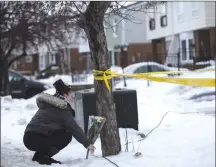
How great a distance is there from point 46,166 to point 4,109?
8733 mm

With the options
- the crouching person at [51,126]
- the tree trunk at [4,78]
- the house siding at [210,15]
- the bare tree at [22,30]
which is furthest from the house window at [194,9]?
the crouching person at [51,126]

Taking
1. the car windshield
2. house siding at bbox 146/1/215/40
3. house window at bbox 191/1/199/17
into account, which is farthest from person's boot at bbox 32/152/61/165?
house window at bbox 191/1/199/17

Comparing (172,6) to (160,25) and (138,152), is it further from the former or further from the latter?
(138,152)

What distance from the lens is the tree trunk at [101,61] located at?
614 centimetres

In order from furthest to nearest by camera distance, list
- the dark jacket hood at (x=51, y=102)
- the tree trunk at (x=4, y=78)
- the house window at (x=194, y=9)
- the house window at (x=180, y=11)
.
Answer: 1. the house window at (x=180, y=11)
2. the house window at (x=194, y=9)
3. the tree trunk at (x=4, y=78)
4. the dark jacket hood at (x=51, y=102)

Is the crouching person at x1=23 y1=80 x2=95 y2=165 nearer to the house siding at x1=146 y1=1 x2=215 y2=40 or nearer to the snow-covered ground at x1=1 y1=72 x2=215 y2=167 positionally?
the snow-covered ground at x1=1 y1=72 x2=215 y2=167

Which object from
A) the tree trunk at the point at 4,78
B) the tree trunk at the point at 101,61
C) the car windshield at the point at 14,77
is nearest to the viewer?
the tree trunk at the point at 101,61

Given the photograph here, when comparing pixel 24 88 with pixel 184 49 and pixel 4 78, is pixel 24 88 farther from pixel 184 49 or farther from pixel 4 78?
pixel 184 49

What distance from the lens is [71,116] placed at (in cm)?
589

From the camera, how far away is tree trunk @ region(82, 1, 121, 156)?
614 cm

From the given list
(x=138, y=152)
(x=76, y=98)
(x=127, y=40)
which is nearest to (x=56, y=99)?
(x=138, y=152)

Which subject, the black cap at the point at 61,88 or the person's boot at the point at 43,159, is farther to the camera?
the black cap at the point at 61,88

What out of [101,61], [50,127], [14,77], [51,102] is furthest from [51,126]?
[14,77]

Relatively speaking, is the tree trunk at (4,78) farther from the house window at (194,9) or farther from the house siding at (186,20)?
the house window at (194,9)
